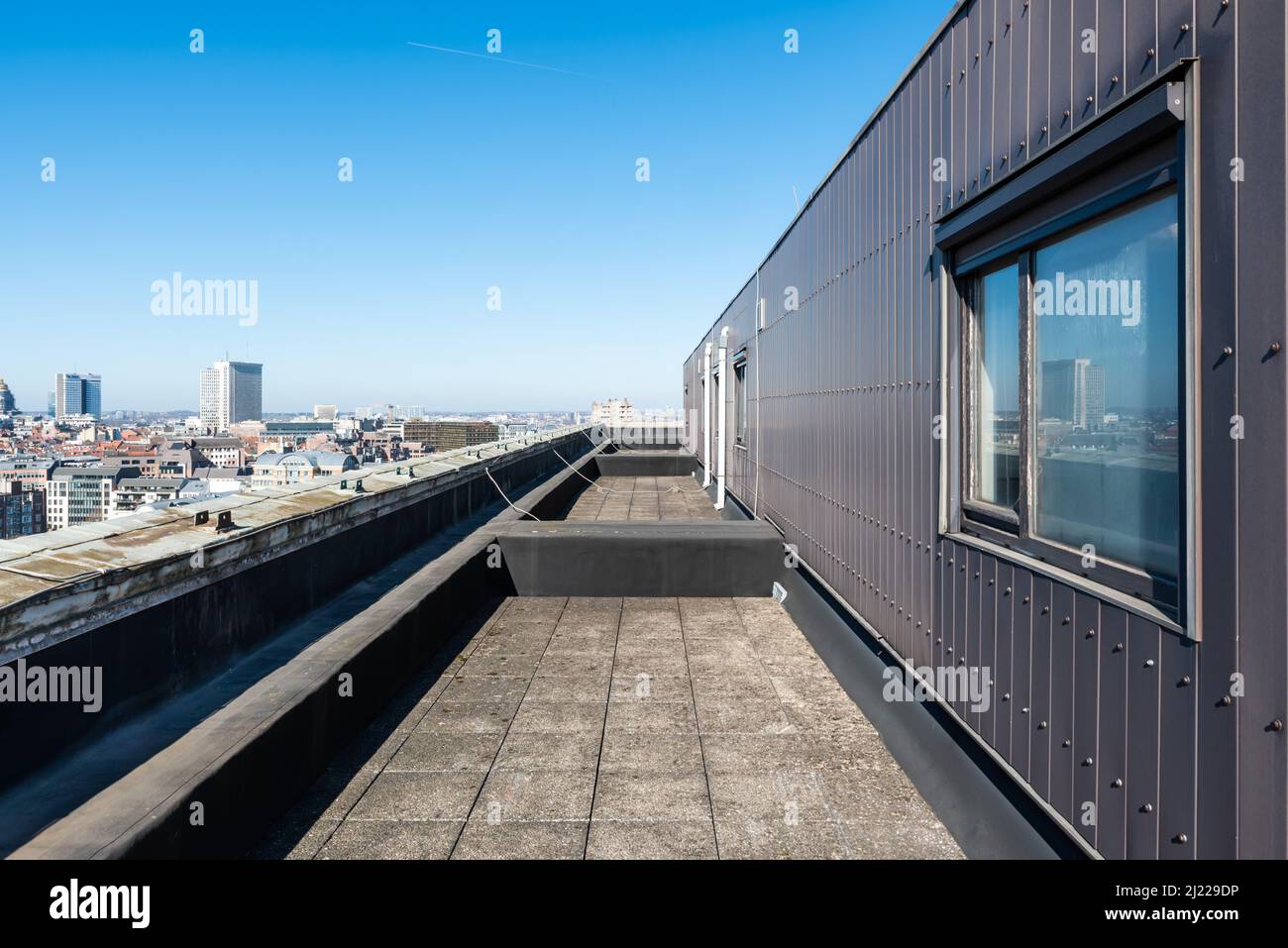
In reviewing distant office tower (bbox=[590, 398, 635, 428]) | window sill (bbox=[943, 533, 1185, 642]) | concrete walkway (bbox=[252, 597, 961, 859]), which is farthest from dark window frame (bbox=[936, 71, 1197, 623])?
distant office tower (bbox=[590, 398, 635, 428])

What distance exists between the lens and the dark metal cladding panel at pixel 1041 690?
315 centimetres

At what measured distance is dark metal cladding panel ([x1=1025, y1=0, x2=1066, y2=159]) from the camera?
3.09m

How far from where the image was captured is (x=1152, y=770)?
8.16ft

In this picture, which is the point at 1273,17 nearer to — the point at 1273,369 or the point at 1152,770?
the point at 1273,369

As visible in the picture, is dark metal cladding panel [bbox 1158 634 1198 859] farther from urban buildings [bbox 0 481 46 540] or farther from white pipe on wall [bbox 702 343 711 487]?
urban buildings [bbox 0 481 46 540]

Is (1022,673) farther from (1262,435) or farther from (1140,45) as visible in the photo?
(1140,45)

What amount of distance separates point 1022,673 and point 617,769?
2312 mm

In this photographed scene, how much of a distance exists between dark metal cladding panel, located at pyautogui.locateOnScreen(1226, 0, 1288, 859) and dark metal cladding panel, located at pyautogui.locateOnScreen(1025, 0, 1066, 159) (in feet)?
3.34

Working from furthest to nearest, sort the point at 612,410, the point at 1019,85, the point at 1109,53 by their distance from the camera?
the point at 612,410 → the point at 1019,85 → the point at 1109,53

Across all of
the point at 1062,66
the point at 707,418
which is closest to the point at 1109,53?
the point at 1062,66

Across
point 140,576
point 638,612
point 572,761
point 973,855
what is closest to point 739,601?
point 638,612

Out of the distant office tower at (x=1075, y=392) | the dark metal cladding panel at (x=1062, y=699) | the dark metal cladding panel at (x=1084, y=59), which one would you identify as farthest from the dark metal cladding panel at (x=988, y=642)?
the dark metal cladding panel at (x=1084, y=59)

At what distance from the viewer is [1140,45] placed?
2498 millimetres

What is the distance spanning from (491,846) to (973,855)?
2210mm
